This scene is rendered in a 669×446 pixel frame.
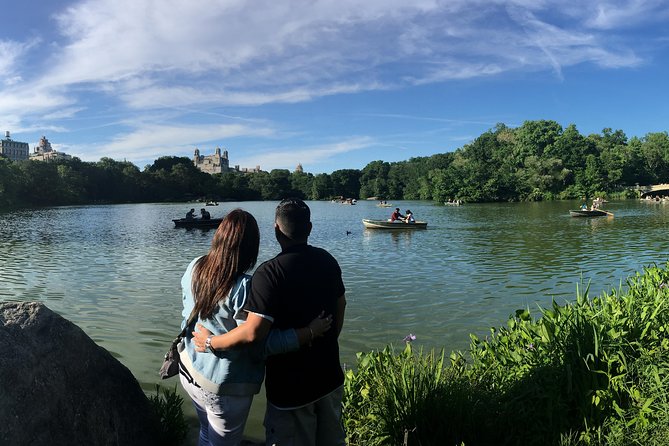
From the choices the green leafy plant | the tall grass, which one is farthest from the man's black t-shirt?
the green leafy plant

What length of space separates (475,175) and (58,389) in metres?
96.1

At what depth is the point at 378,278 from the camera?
574 inches

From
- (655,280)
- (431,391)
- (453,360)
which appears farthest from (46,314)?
(655,280)

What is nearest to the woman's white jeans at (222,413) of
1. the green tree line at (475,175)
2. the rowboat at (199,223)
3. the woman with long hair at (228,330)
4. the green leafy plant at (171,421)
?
the woman with long hair at (228,330)

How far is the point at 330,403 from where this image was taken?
2920 millimetres

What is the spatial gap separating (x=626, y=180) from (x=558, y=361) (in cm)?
11548

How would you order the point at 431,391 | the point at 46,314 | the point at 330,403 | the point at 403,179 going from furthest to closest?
the point at 403,179 → the point at 431,391 → the point at 46,314 → the point at 330,403

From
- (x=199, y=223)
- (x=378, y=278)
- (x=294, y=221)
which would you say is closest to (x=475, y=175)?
(x=199, y=223)

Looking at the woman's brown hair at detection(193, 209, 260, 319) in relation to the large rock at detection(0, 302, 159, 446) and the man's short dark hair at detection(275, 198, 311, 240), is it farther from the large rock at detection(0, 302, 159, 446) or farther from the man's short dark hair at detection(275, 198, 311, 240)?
the large rock at detection(0, 302, 159, 446)

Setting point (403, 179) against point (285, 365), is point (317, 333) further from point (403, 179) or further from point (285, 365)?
point (403, 179)

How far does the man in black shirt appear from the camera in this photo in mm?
2654

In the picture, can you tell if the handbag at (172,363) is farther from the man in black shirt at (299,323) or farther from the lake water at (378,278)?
Answer: the lake water at (378,278)

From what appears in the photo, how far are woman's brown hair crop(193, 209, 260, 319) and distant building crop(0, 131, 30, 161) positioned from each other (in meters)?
212

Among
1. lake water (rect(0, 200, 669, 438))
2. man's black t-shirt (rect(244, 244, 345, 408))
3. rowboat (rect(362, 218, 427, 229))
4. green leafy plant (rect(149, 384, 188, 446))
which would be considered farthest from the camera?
rowboat (rect(362, 218, 427, 229))
